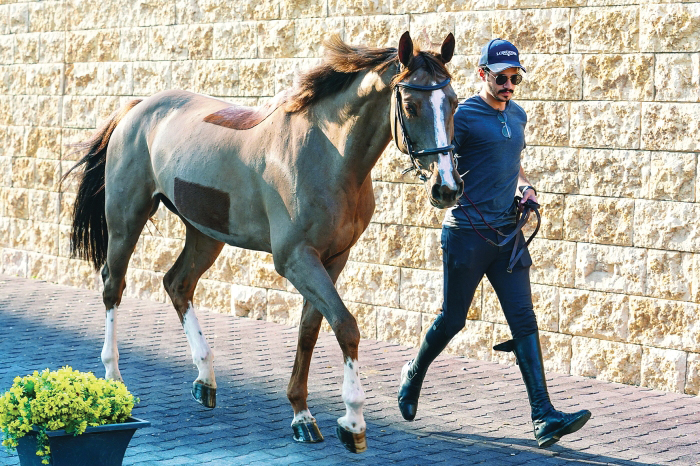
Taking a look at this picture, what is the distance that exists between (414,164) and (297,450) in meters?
1.71

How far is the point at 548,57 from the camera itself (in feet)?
24.2

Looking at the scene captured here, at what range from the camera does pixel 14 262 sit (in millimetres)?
11875

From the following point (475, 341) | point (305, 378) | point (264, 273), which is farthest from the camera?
point (264, 273)

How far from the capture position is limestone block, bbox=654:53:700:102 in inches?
263

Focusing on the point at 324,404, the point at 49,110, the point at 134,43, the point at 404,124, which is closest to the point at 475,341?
the point at 324,404

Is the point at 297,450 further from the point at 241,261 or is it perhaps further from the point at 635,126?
the point at 241,261

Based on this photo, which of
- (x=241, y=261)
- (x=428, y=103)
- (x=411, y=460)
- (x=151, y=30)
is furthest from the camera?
(x=151, y=30)

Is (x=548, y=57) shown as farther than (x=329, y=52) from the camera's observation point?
Yes

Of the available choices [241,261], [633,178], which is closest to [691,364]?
[633,178]

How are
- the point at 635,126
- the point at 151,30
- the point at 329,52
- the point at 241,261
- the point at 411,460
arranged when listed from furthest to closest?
the point at 151,30, the point at 241,261, the point at 635,126, the point at 329,52, the point at 411,460

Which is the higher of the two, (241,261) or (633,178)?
(633,178)

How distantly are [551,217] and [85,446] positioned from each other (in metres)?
4.37

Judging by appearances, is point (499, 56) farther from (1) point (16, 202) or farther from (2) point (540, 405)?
(1) point (16, 202)

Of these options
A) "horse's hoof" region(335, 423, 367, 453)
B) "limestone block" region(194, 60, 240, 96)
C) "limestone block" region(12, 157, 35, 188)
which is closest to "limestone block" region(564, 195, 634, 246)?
"horse's hoof" region(335, 423, 367, 453)
